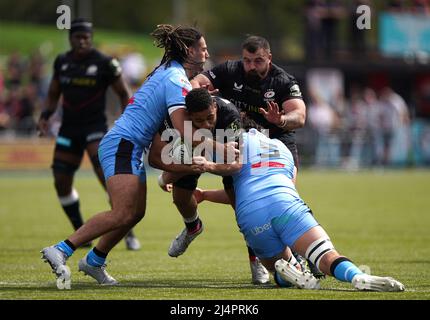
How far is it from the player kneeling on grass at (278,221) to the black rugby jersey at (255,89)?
1046mm

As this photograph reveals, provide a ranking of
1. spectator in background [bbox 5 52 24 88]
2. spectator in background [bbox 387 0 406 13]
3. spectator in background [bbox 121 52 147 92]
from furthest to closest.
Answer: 1. spectator in background [bbox 121 52 147 92]
2. spectator in background [bbox 5 52 24 88]
3. spectator in background [bbox 387 0 406 13]

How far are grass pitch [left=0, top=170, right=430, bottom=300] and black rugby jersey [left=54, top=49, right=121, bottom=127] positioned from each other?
1.67m

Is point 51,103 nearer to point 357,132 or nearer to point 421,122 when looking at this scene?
point 357,132

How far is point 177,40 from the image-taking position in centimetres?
885

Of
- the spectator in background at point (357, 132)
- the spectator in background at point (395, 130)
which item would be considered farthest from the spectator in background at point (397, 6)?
the spectator in background at point (357, 132)

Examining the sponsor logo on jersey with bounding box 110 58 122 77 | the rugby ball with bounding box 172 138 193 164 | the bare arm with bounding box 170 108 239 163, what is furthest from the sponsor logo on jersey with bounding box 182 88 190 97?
the sponsor logo on jersey with bounding box 110 58 122 77

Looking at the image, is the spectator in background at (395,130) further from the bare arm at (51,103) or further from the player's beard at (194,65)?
the player's beard at (194,65)

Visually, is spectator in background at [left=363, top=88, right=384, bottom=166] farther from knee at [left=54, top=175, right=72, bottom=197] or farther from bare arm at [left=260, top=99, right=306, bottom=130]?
bare arm at [left=260, top=99, right=306, bottom=130]

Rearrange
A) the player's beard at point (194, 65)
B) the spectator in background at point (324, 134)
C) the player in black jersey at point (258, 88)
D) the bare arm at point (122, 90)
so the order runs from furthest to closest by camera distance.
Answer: the spectator in background at point (324, 134)
the bare arm at point (122, 90)
the player in black jersey at point (258, 88)
the player's beard at point (194, 65)

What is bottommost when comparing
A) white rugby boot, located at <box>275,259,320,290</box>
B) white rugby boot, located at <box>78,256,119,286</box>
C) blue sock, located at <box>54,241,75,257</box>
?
white rugby boot, located at <box>78,256,119,286</box>

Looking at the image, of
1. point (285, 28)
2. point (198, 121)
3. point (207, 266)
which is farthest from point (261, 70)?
point (285, 28)

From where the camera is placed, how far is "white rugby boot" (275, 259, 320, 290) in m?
8.08

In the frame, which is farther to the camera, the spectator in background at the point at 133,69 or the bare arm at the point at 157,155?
the spectator in background at the point at 133,69

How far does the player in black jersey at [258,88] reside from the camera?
31.0 feet
